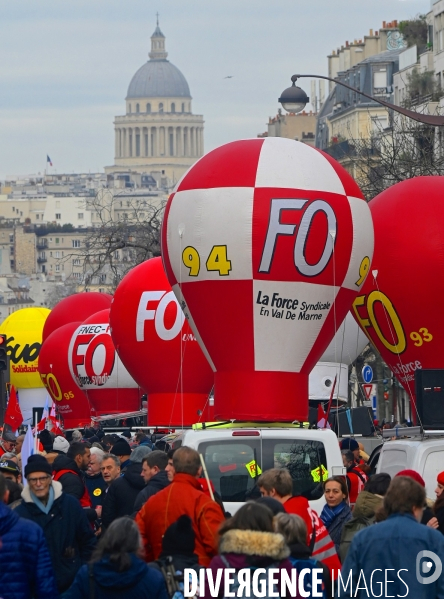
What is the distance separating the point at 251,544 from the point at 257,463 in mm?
5268

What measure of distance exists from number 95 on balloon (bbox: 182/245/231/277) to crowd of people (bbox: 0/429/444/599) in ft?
24.7

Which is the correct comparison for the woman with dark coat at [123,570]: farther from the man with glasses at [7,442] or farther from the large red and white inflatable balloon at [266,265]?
the man with glasses at [7,442]

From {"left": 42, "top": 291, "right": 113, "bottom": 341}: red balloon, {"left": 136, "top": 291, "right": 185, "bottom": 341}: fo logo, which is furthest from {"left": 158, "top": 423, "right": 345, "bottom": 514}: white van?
{"left": 42, "top": 291, "right": 113, "bottom": 341}: red balloon

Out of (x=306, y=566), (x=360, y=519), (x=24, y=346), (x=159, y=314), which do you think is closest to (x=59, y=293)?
(x=24, y=346)

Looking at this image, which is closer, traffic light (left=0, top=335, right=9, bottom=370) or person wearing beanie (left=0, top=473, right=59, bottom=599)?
person wearing beanie (left=0, top=473, right=59, bottom=599)

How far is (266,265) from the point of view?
19734 millimetres

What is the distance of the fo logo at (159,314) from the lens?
2912 cm

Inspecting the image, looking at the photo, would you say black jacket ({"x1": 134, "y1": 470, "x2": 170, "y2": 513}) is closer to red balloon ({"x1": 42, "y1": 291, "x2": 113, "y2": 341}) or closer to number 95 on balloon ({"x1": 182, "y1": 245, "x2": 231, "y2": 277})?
number 95 on balloon ({"x1": 182, "y1": 245, "x2": 231, "y2": 277})

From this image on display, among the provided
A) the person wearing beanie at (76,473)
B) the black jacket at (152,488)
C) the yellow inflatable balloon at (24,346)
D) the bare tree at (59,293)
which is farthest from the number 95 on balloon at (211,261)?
the bare tree at (59,293)

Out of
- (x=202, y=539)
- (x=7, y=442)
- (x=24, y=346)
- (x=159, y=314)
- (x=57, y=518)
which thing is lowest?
(x=202, y=539)

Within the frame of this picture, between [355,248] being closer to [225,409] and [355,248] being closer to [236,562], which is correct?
[225,409]

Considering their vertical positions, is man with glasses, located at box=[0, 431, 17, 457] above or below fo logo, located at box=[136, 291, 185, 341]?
below

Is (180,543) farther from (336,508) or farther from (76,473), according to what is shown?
(76,473)

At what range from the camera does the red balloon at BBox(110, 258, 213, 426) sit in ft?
95.0
